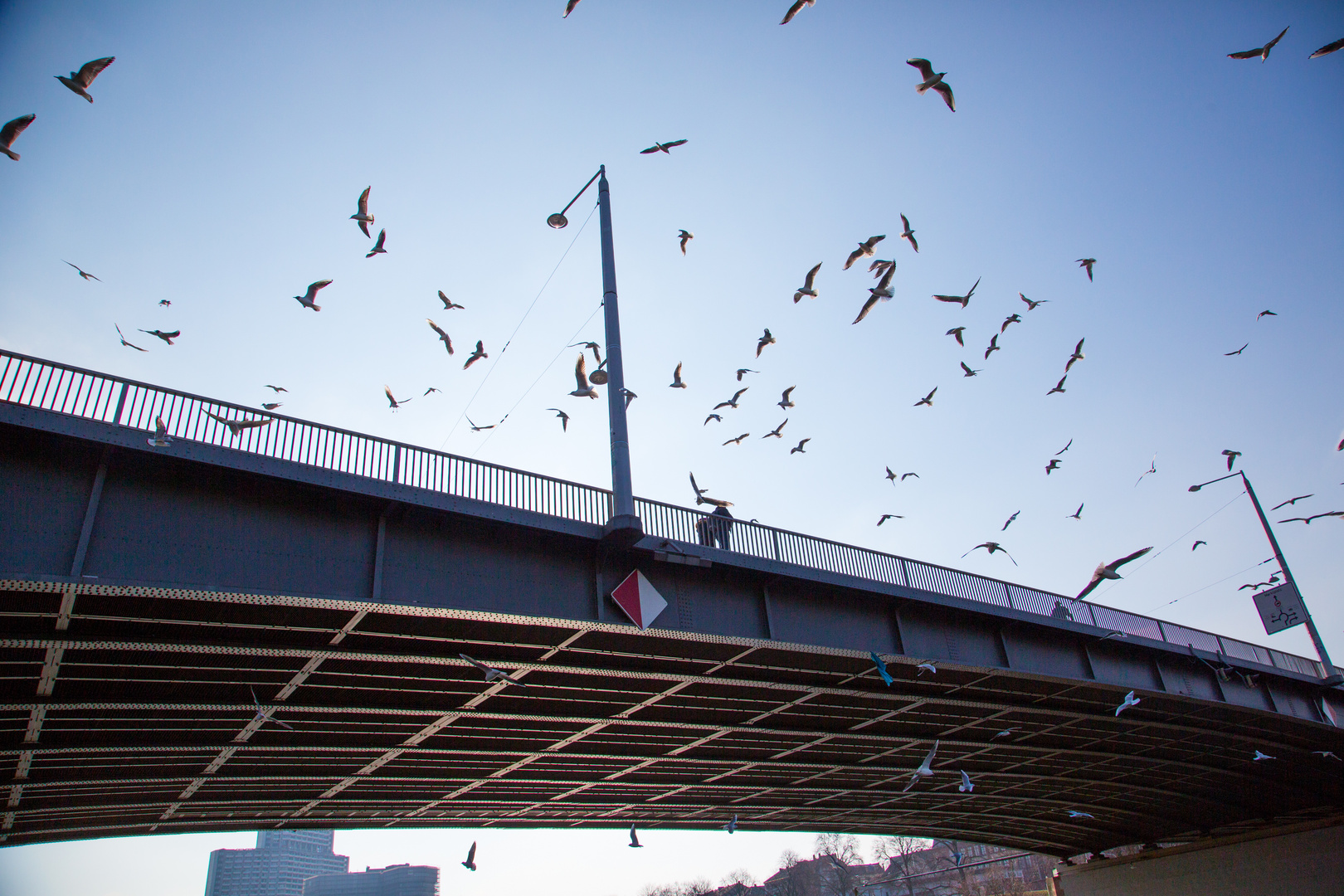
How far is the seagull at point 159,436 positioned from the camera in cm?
1304

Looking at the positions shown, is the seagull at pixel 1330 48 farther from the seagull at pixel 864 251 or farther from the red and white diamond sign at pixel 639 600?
the red and white diamond sign at pixel 639 600

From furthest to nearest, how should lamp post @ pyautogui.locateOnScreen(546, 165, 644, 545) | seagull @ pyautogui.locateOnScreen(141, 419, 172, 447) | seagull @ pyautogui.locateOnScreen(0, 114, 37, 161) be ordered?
1. lamp post @ pyautogui.locateOnScreen(546, 165, 644, 545)
2. seagull @ pyautogui.locateOnScreen(141, 419, 172, 447)
3. seagull @ pyautogui.locateOnScreen(0, 114, 37, 161)

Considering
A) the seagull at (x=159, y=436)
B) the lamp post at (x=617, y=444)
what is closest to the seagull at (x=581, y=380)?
the lamp post at (x=617, y=444)

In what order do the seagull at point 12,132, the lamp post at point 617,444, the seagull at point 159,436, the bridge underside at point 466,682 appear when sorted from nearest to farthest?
the seagull at point 12,132 → the seagull at point 159,436 → the bridge underside at point 466,682 → the lamp post at point 617,444

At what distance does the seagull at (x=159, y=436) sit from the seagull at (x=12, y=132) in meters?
4.53

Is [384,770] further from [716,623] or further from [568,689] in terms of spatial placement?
→ [716,623]

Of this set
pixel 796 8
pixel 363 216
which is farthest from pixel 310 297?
pixel 796 8

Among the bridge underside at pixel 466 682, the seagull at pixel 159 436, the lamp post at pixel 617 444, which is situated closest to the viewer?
the seagull at pixel 159 436

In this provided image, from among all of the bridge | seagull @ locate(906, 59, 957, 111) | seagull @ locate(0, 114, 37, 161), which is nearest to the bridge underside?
the bridge

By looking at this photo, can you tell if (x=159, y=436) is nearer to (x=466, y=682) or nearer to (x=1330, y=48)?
(x=466, y=682)

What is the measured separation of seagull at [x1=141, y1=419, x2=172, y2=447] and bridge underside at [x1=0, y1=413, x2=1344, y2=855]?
251 millimetres

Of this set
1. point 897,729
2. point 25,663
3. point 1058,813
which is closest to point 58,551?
point 25,663

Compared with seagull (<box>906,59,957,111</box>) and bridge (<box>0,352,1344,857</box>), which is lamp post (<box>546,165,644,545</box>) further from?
seagull (<box>906,59,957,111</box>)

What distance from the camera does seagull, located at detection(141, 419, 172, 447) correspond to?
13039mm
